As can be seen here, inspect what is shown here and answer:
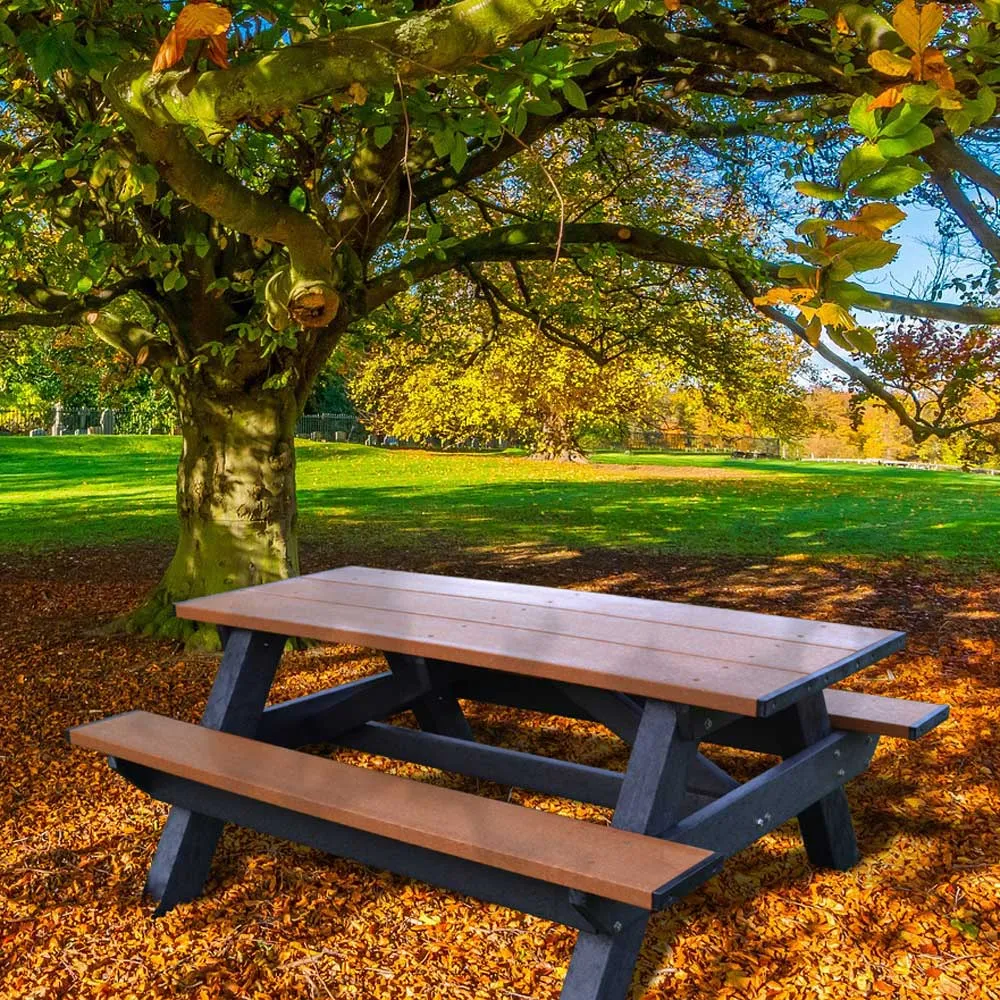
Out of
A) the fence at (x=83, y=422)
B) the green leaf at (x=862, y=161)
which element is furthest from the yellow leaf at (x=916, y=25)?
the fence at (x=83, y=422)

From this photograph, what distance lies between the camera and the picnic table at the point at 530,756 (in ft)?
8.70

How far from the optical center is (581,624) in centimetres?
362

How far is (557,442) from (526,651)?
109ft

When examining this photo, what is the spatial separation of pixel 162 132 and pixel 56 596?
250 inches

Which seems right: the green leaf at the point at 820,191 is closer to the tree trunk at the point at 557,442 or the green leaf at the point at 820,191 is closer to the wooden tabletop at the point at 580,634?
the wooden tabletop at the point at 580,634

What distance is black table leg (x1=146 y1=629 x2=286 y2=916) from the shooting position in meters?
3.58

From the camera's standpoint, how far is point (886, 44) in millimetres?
2518

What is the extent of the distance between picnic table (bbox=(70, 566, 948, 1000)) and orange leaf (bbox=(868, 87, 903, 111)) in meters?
1.51

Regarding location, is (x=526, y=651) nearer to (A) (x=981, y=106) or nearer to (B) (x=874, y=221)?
(B) (x=874, y=221)

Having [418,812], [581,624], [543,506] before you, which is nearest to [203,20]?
[418,812]

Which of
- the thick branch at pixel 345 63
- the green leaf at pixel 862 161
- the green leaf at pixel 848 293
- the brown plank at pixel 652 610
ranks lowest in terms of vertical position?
the brown plank at pixel 652 610

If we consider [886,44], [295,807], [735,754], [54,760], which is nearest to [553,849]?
[295,807]

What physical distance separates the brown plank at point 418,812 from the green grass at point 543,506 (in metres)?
9.53

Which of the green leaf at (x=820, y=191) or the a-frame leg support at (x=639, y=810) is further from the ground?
the green leaf at (x=820, y=191)
